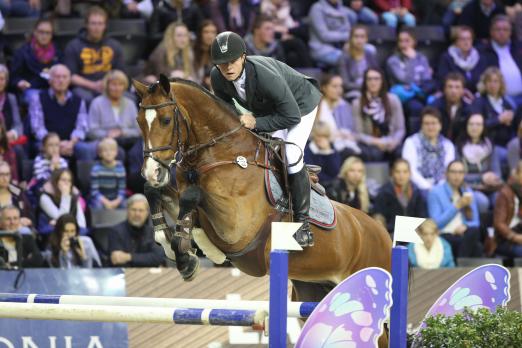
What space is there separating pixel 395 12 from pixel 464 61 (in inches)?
50.3

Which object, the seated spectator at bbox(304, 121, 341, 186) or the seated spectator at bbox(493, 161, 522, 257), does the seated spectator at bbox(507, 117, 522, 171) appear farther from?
the seated spectator at bbox(304, 121, 341, 186)

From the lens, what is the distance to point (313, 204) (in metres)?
7.58

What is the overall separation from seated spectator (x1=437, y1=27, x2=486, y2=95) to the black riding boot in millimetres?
6654

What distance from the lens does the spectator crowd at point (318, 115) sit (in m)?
10.4

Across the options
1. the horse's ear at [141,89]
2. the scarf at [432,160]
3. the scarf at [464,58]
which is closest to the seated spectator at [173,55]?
the scarf at [432,160]

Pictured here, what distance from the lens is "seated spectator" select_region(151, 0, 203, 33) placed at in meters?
12.9

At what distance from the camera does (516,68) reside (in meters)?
14.0

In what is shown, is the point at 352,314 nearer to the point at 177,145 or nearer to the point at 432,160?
the point at 177,145

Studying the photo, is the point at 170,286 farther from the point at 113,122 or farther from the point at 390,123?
the point at 390,123

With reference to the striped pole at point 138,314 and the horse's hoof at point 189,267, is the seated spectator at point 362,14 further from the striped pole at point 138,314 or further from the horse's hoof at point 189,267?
the striped pole at point 138,314

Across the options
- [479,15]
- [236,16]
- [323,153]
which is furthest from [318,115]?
[479,15]

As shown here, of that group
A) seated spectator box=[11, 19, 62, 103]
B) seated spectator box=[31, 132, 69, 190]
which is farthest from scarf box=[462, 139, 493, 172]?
seated spectator box=[11, 19, 62, 103]

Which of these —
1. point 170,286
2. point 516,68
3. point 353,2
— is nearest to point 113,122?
point 170,286

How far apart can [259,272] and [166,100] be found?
131 centimetres
